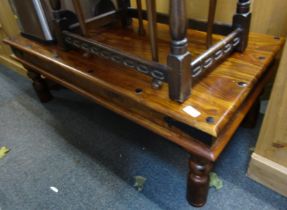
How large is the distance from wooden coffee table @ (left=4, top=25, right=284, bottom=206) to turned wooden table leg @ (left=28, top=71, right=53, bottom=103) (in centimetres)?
30

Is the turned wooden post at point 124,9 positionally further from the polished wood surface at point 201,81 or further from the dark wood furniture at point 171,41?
the polished wood surface at point 201,81

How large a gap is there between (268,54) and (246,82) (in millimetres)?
181

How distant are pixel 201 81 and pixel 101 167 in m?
0.56

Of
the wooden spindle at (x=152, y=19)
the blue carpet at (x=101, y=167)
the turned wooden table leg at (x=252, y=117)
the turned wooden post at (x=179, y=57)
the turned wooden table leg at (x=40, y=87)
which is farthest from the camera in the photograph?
the turned wooden table leg at (x=40, y=87)

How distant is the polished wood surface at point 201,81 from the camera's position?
1.94 feet

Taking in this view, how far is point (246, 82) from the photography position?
2.17 ft

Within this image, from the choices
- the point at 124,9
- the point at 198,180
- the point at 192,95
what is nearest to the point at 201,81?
the point at 192,95

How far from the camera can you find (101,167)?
988 mm

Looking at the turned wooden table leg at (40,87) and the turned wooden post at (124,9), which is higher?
the turned wooden post at (124,9)

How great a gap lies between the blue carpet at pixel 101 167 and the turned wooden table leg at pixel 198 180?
0.19 feet

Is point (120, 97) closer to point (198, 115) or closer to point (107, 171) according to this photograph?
point (198, 115)

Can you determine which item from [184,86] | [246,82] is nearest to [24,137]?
[184,86]

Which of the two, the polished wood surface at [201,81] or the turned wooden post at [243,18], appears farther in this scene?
the turned wooden post at [243,18]

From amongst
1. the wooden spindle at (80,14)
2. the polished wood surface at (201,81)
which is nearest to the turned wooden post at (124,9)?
the polished wood surface at (201,81)
